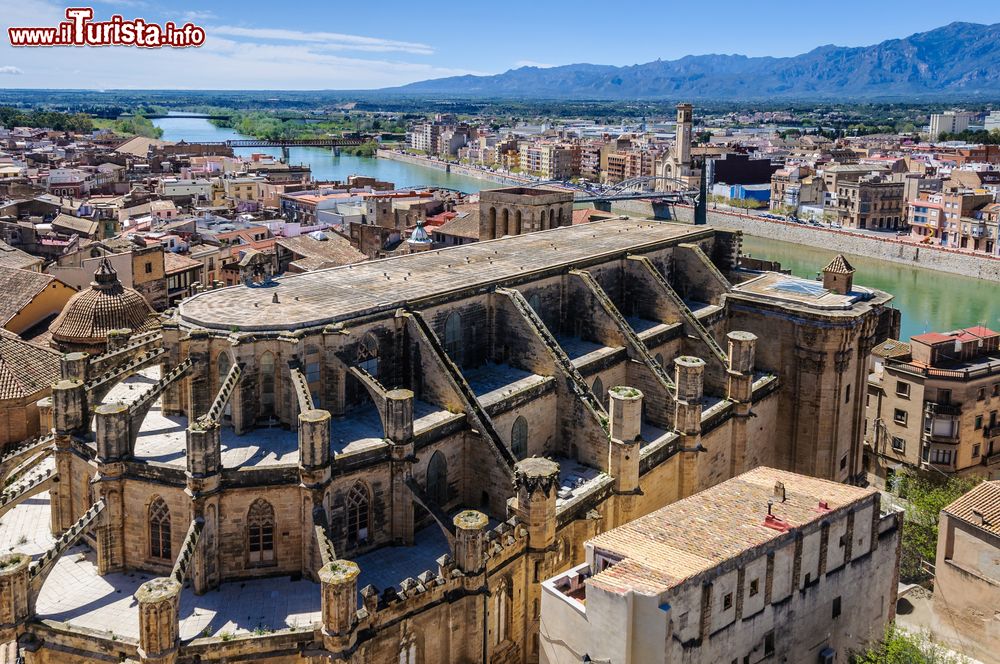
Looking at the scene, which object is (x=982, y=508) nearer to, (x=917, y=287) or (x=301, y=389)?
(x=301, y=389)

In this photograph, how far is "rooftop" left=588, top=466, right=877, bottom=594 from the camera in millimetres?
17391

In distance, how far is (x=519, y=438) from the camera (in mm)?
26406

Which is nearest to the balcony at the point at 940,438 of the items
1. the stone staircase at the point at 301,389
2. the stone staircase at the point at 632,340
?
the stone staircase at the point at 632,340

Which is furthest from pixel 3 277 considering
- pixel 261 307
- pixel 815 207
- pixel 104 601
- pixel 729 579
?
pixel 815 207

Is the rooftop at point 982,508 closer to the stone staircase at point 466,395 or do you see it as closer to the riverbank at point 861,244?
the stone staircase at point 466,395

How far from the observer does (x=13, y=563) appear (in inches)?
717

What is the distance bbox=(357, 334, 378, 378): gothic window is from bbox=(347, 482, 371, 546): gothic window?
366 cm

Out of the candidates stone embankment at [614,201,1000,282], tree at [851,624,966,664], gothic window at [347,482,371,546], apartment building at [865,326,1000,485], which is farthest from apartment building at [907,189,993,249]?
gothic window at [347,482,371,546]

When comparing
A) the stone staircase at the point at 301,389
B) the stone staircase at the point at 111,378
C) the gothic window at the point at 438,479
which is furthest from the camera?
the stone staircase at the point at 111,378

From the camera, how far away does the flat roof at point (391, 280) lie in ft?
77.6

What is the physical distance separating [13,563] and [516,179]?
145912mm

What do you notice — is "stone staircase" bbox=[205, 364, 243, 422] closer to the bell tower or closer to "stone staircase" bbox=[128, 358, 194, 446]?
"stone staircase" bbox=[128, 358, 194, 446]

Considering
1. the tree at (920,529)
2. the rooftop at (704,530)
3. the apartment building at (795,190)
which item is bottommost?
the tree at (920,529)

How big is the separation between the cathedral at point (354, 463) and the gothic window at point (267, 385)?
0.06 metres
